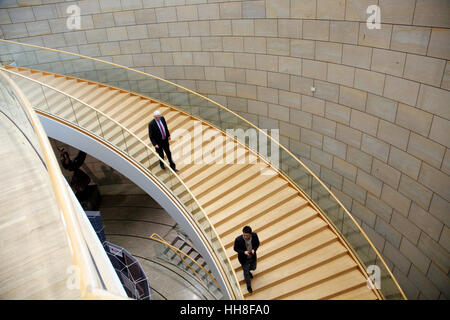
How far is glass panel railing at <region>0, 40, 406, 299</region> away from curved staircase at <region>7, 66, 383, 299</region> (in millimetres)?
236

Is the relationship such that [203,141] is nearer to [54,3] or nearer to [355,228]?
[355,228]

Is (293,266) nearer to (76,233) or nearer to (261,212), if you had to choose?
(261,212)

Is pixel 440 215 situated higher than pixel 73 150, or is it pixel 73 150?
pixel 440 215

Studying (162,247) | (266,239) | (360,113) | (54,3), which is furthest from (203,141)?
(54,3)

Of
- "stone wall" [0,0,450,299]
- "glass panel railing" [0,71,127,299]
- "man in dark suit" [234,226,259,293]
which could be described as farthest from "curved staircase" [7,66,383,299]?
"glass panel railing" [0,71,127,299]

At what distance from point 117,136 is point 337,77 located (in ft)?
19.2

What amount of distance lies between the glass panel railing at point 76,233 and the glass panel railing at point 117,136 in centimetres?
149

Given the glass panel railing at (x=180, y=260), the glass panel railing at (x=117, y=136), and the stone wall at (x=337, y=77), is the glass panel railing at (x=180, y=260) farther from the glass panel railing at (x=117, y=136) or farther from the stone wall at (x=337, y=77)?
the stone wall at (x=337, y=77)

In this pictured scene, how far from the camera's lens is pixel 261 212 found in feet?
29.2

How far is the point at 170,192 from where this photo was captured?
9047 millimetres

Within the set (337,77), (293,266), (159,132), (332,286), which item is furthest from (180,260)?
(337,77)

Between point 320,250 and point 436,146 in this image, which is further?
point 320,250
